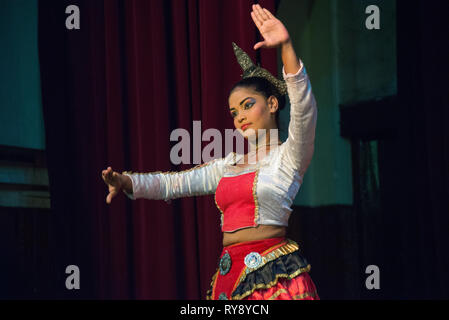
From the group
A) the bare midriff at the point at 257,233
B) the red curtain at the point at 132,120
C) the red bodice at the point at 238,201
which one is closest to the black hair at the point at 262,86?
the red bodice at the point at 238,201

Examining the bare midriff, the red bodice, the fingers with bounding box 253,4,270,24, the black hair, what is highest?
the fingers with bounding box 253,4,270,24

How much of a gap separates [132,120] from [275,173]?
1242 mm

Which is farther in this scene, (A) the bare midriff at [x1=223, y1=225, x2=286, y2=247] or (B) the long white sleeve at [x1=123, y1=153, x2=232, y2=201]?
(B) the long white sleeve at [x1=123, y1=153, x2=232, y2=201]

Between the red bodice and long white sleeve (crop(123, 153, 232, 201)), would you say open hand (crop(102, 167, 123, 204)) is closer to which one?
long white sleeve (crop(123, 153, 232, 201))

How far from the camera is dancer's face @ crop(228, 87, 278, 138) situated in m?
1.80

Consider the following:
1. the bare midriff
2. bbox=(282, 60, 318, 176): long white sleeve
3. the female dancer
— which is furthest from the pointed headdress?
the bare midriff

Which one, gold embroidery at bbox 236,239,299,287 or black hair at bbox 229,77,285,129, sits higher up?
black hair at bbox 229,77,285,129

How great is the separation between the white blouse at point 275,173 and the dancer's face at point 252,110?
10 centimetres

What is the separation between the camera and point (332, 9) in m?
3.37

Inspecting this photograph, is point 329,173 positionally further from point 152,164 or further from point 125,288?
point 125,288

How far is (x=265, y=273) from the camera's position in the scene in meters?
1.62

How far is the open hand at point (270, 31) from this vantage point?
1.54m
